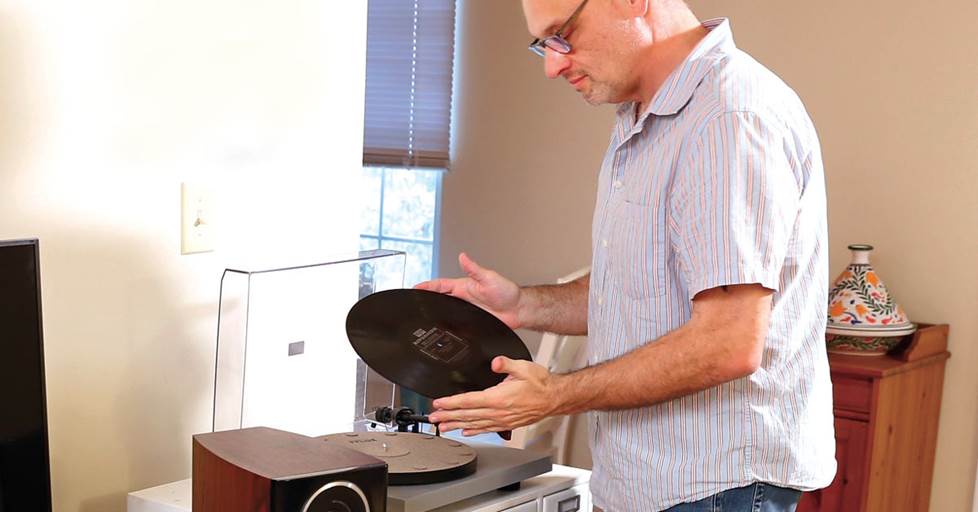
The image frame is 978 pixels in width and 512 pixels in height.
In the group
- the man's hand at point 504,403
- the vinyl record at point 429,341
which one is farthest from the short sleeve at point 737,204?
the vinyl record at point 429,341

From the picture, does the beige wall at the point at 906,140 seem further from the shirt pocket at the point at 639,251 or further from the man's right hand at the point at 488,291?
the shirt pocket at the point at 639,251

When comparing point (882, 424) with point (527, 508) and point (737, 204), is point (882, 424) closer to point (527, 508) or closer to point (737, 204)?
point (527, 508)

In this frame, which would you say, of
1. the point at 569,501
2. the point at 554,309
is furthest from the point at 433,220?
the point at 569,501

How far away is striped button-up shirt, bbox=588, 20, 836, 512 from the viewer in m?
1.21

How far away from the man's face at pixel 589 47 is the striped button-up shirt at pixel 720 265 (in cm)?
10

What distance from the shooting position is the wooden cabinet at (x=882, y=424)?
8.20ft

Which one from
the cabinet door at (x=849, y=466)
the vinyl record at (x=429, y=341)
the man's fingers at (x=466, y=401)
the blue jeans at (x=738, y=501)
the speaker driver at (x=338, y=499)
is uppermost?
the vinyl record at (x=429, y=341)

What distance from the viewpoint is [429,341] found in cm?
141

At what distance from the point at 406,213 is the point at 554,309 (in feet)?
7.59

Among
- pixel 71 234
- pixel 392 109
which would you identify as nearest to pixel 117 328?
pixel 71 234

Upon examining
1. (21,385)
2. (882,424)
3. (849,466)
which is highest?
(21,385)

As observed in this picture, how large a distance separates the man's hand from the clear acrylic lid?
0.36 meters

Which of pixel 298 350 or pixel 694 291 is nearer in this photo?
pixel 694 291

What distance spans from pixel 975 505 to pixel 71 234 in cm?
226
